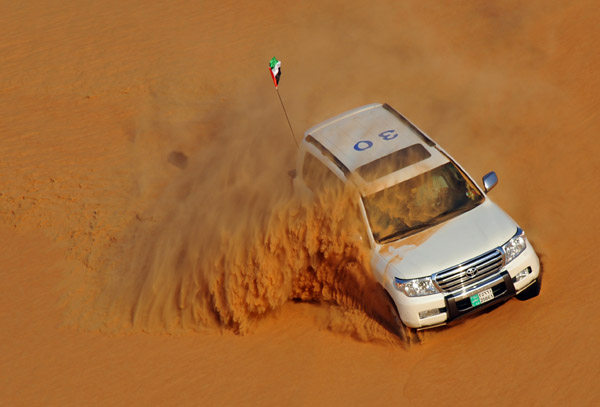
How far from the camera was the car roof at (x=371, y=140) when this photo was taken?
8.29 meters

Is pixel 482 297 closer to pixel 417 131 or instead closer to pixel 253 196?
pixel 417 131

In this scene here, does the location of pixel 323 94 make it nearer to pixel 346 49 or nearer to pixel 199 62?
pixel 346 49

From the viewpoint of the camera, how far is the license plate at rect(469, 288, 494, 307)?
7.54 m

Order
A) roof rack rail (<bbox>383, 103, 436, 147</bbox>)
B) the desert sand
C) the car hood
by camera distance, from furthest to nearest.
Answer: roof rack rail (<bbox>383, 103, 436, 147</bbox>) → the desert sand → the car hood

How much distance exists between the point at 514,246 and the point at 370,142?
207cm

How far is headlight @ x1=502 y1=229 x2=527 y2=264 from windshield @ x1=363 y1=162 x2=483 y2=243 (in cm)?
64

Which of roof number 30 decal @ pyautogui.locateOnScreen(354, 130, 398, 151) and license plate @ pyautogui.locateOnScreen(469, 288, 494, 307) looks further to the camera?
roof number 30 decal @ pyautogui.locateOnScreen(354, 130, 398, 151)

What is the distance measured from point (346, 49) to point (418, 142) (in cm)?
676

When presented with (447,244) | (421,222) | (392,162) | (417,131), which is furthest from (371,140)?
(447,244)

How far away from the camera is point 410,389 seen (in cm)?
752

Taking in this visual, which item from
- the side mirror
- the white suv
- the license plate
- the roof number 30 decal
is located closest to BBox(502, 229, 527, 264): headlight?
the white suv

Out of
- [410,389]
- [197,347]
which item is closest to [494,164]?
[410,389]

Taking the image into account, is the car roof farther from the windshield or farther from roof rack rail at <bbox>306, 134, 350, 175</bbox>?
the windshield

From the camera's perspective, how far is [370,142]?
8.62 metres
